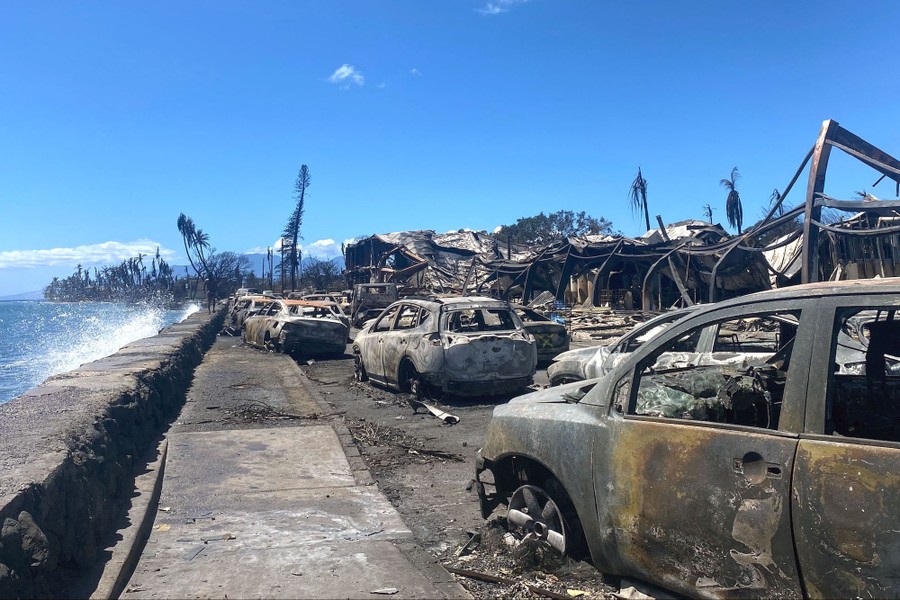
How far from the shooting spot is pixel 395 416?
965 cm

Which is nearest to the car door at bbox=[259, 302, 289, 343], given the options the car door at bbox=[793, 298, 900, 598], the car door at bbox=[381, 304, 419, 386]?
the car door at bbox=[381, 304, 419, 386]

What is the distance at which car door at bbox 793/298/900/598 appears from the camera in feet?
8.34

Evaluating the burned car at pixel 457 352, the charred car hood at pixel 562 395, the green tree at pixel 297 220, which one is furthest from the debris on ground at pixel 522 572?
the green tree at pixel 297 220

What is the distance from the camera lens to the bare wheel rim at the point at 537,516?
4168 mm

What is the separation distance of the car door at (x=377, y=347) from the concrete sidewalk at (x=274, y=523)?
7.36 feet

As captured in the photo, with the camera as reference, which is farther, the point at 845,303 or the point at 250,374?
the point at 250,374

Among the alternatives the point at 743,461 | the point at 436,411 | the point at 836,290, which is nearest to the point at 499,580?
the point at 743,461

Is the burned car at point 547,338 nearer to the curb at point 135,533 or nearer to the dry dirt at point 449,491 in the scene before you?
the dry dirt at point 449,491

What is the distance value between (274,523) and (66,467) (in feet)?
5.38

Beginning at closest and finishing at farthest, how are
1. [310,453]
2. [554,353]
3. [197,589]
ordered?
[197,589] → [310,453] → [554,353]

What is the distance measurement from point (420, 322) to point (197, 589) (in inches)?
280

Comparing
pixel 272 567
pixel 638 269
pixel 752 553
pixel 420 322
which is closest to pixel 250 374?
pixel 420 322

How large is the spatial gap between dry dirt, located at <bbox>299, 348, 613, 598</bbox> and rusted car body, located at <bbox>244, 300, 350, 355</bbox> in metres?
5.48

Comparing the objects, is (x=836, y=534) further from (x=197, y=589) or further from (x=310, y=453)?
(x=310, y=453)
